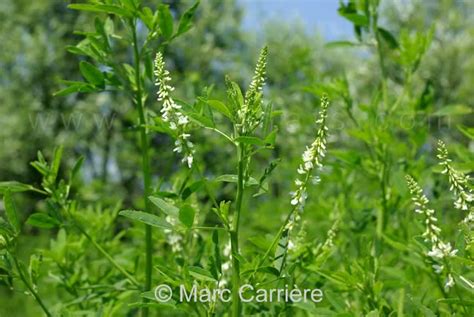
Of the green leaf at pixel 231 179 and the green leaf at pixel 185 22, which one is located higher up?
the green leaf at pixel 185 22

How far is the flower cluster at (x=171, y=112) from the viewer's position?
3.84 ft

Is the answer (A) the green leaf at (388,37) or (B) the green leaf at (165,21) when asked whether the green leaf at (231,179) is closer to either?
(B) the green leaf at (165,21)

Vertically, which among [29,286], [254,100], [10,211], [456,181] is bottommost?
[29,286]

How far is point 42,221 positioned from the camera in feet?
5.02

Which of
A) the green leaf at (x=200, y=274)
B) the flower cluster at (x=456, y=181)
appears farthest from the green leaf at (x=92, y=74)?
the flower cluster at (x=456, y=181)

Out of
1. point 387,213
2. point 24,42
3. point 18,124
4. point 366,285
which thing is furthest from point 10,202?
point 24,42

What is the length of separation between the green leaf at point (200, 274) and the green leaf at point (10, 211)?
38 centimetres

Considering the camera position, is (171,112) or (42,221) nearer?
(171,112)

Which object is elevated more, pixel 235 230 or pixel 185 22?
pixel 185 22

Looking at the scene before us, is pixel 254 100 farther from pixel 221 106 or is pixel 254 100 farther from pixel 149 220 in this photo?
pixel 149 220

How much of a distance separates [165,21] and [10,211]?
0.55m

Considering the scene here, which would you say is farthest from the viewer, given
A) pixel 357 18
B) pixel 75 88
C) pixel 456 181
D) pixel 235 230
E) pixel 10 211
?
pixel 357 18

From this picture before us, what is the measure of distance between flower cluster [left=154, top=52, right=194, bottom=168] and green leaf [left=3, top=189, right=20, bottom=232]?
37cm

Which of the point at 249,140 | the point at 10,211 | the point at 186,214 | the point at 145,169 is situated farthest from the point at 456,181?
the point at 10,211
